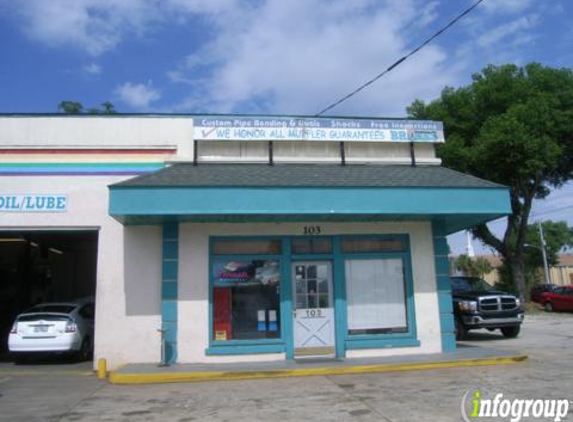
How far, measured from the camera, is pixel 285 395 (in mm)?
9469

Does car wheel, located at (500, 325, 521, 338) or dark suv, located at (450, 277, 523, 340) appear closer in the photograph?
dark suv, located at (450, 277, 523, 340)

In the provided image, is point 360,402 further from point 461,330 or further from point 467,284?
point 467,284

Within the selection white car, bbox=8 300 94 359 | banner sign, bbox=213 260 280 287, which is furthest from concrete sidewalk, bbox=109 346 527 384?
white car, bbox=8 300 94 359

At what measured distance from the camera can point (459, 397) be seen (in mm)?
8914

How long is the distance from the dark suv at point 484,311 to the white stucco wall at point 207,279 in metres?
4.19

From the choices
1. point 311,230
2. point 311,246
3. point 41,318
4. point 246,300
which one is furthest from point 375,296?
point 41,318

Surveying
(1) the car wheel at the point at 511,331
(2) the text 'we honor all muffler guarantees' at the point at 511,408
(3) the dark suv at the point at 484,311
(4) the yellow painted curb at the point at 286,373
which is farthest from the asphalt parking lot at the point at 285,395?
(1) the car wheel at the point at 511,331

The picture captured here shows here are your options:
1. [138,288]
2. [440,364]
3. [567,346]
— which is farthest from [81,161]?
[567,346]

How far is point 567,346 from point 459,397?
8276 millimetres

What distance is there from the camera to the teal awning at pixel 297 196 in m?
11.6

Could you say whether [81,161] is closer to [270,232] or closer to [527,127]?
[270,232]

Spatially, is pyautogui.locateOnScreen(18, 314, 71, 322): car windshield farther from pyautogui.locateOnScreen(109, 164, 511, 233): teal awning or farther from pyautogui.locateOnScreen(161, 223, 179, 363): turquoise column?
pyautogui.locateOnScreen(109, 164, 511, 233): teal awning

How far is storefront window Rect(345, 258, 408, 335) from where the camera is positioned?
44.0ft

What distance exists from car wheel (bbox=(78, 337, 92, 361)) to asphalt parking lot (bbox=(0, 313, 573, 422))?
2149 millimetres
